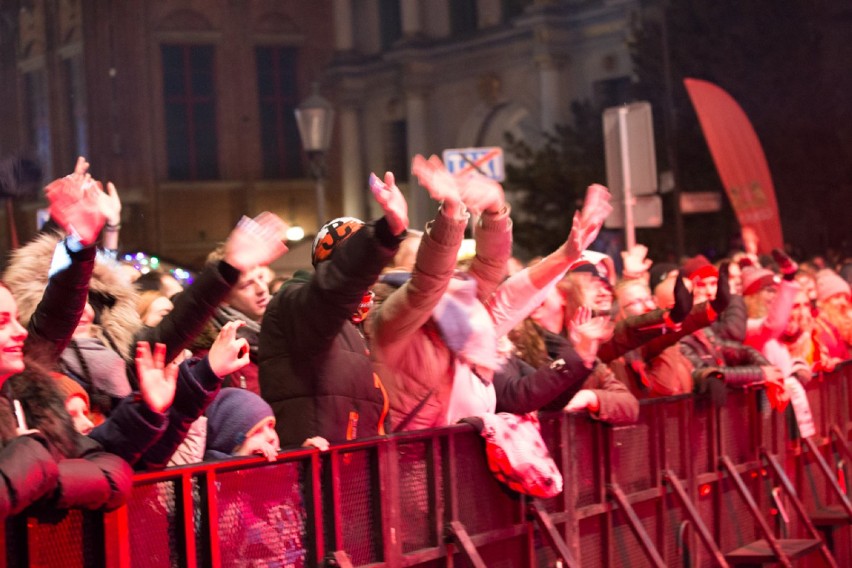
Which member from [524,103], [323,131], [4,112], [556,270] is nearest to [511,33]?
[524,103]

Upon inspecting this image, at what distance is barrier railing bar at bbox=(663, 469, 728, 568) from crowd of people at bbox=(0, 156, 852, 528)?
0.75 meters

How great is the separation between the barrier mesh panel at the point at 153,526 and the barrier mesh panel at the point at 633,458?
324 cm

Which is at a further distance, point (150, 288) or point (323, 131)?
point (323, 131)

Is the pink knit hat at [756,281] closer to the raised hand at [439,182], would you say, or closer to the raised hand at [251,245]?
the raised hand at [439,182]

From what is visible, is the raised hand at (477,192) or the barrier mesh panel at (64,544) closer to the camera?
the barrier mesh panel at (64,544)

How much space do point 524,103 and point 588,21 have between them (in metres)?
2.59

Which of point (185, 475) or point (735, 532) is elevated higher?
point (185, 475)

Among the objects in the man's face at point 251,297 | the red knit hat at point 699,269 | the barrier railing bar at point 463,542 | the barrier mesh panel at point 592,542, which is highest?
the man's face at point 251,297

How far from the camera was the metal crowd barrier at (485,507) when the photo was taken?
4.99 metres

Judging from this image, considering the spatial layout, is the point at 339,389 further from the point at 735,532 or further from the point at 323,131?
the point at 323,131

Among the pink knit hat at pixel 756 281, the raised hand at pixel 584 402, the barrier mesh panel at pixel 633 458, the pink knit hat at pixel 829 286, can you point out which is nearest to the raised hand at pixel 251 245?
the raised hand at pixel 584 402

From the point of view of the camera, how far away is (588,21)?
33844 millimetres

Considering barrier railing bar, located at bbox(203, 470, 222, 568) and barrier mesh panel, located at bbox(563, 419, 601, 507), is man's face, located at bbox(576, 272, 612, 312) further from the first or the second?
barrier railing bar, located at bbox(203, 470, 222, 568)

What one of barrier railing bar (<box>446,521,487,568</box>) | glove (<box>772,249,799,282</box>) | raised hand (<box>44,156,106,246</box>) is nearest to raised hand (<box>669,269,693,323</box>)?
barrier railing bar (<box>446,521,487,568</box>)
